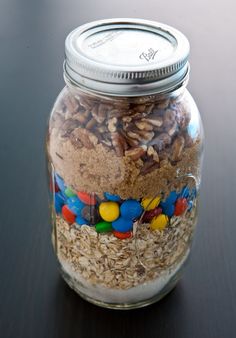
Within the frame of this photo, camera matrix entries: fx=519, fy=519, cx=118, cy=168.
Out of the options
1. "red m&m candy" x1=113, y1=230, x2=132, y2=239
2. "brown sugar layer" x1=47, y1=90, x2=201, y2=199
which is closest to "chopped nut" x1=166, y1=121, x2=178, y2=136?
"brown sugar layer" x1=47, y1=90, x2=201, y2=199

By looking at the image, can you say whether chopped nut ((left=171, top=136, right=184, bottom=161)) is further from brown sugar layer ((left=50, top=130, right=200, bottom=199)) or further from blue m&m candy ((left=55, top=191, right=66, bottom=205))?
blue m&m candy ((left=55, top=191, right=66, bottom=205))

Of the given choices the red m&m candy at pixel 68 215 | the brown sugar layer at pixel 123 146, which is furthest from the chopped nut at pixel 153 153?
the red m&m candy at pixel 68 215
